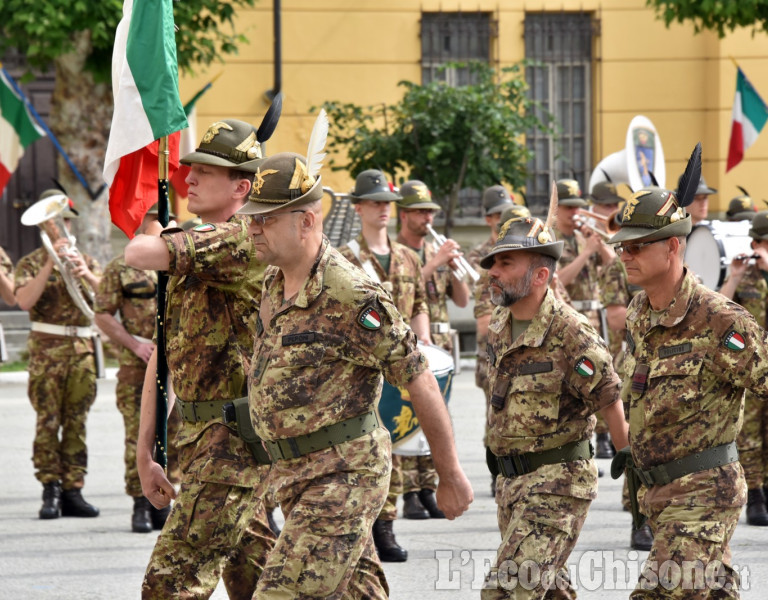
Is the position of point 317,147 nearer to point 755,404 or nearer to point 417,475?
point 417,475

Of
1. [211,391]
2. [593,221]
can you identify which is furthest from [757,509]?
[211,391]

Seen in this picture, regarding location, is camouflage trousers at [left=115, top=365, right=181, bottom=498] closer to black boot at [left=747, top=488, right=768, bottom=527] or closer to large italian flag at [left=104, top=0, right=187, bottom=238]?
large italian flag at [left=104, top=0, right=187, bottom=238]

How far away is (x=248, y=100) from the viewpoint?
18.6 metres

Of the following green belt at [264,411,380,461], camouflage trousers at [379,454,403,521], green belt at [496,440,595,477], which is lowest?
camouflage trousers at [379,454,403,521]

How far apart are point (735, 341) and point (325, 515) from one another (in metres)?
1.75

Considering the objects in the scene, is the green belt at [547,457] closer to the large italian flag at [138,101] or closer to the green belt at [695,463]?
the green belt at [695,463]

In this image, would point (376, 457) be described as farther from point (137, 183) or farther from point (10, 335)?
point (10, 335)

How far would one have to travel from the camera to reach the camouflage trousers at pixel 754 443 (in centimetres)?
855

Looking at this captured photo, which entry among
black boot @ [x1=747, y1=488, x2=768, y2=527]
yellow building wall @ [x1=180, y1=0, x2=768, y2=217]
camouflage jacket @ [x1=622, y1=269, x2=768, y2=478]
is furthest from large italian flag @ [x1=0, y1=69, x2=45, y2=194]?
camouflage jacket @ [x1=622, y1=269, x2=768, y2=478]

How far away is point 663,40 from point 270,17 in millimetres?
5607

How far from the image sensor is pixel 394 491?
26.0ft

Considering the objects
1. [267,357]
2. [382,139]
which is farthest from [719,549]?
[382,139]

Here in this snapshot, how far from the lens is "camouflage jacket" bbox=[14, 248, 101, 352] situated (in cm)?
916

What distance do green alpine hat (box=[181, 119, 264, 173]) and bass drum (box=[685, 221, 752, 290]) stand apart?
4.72 meters
